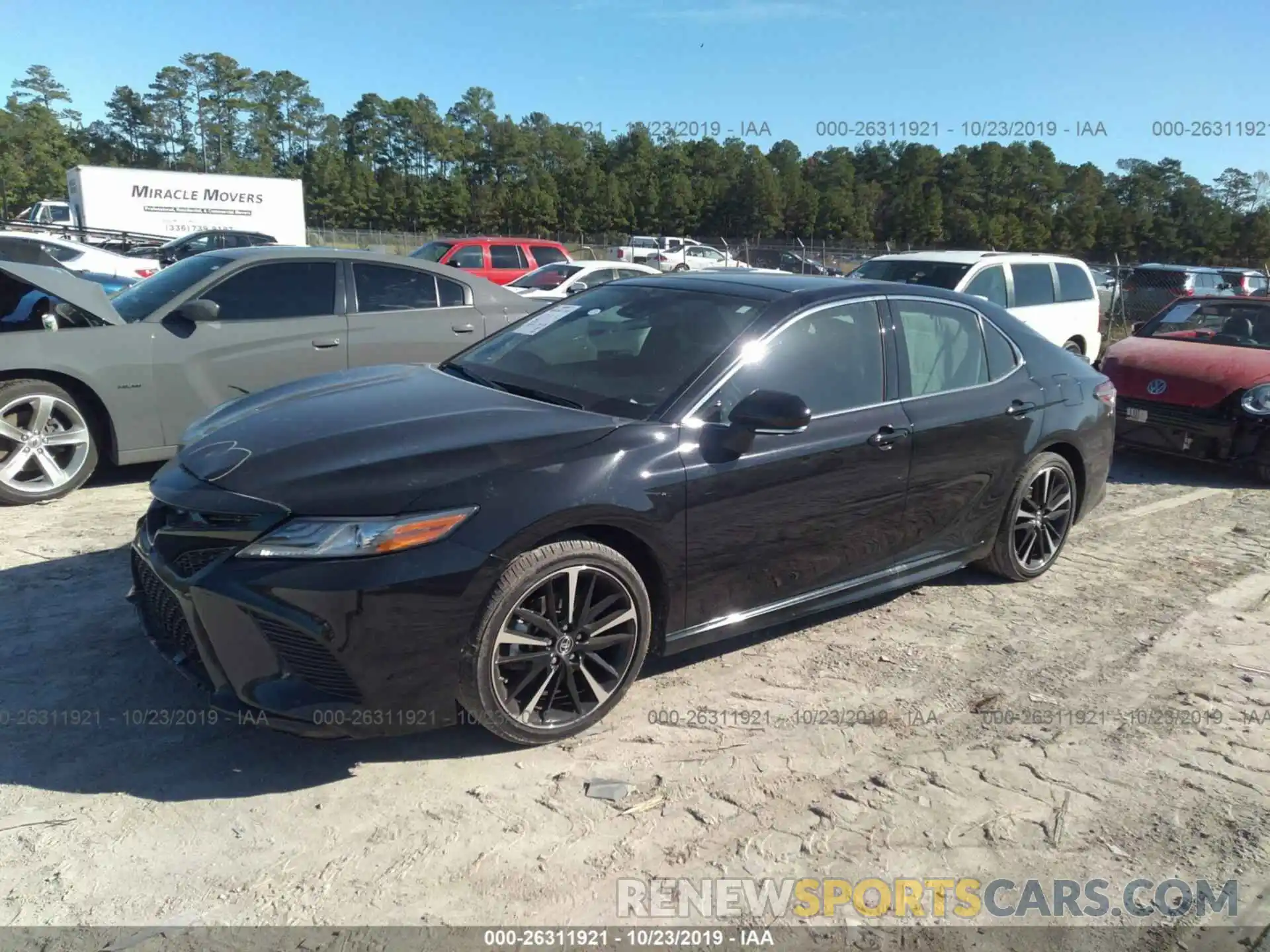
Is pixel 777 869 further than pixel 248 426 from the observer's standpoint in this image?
No

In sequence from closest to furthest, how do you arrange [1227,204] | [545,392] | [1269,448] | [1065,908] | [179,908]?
[179,908] → [1065,908] → [545,392] → [1269,448] → [1227,204]

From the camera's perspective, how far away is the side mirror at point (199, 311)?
6.02m

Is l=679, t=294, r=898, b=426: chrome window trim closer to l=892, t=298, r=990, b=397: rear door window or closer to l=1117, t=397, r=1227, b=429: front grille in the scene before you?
l=892, t=298, r=990, b=397: rear door window

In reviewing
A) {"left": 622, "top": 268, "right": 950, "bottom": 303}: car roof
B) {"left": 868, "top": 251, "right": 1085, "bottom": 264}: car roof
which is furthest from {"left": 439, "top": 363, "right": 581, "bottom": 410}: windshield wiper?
{"left": 868, "top": 251, "right": 1085, "bottom": 264}: car roof

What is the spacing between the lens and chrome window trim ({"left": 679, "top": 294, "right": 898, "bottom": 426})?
11.8 feet

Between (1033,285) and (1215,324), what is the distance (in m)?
2.48

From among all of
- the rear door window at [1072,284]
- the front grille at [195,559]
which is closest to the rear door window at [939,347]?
the front grille at [195,559]

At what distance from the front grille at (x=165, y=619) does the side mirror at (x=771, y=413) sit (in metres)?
2.05

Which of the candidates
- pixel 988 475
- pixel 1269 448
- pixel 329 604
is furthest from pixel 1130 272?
pixel 329 604

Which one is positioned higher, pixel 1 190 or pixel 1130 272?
pixel 1 190

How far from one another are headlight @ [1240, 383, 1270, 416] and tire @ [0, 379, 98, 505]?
28.4 ft

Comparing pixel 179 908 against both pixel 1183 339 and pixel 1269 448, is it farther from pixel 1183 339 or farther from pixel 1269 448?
pixel 1183 339

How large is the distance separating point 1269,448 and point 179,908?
8.35 m

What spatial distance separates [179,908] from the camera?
8.20ft
